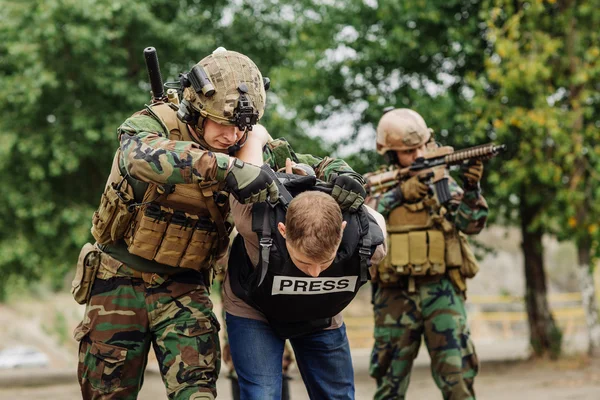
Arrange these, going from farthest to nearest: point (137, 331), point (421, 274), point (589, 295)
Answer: point (589, 295)
point (421, 274)
point (137, 331)

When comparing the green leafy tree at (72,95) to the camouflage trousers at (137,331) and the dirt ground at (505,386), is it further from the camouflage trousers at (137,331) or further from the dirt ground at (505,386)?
the camouflage trousers at (137,331)

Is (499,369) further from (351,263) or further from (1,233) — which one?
(351,263)

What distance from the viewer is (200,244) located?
4086mm

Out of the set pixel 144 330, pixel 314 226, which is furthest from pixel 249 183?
pixel 144 330

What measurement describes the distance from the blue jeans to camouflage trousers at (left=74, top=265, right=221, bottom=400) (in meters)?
0.20

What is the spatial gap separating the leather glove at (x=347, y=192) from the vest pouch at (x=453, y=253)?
8.67ft

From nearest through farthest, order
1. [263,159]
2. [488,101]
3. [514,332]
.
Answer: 1. [263,159]
2. [488,101]
3. [514,332]

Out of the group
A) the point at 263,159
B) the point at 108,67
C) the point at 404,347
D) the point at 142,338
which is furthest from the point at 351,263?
the point at 108,67

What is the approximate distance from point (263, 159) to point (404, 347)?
2639 mm

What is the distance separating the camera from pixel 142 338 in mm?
4152

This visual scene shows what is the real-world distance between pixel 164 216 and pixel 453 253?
2.80 m

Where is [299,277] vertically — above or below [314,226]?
below

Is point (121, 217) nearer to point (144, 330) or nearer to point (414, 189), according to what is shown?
point (144, 330)

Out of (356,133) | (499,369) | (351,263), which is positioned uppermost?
(356,133)
